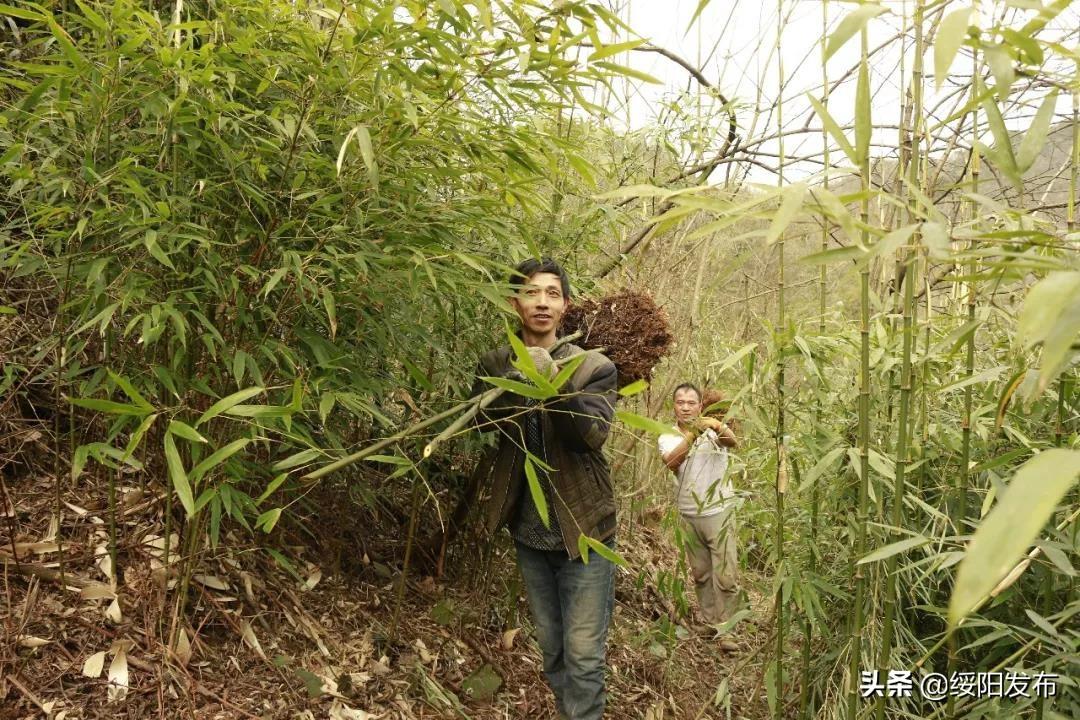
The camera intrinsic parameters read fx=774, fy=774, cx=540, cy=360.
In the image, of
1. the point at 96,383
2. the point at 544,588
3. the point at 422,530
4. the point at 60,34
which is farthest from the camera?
the point at 422,530

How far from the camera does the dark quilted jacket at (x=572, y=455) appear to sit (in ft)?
7.02

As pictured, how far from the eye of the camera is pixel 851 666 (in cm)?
169

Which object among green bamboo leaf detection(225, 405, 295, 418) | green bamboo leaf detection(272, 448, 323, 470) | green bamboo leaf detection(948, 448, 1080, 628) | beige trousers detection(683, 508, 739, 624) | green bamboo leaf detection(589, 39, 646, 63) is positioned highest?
green bamboo leaf detection(589, 39, 646, 63)

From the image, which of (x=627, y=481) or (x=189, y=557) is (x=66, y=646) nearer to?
→ (x=189, y=557)

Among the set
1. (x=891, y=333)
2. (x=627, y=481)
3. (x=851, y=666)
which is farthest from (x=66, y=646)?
(x=627, y=481)

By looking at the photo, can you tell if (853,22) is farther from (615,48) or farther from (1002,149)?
(615,48)

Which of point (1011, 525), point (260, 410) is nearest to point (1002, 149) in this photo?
point (1011, 525)

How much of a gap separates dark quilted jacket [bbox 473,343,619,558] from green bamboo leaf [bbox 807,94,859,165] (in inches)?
46.6

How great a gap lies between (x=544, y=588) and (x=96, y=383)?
4.48ft

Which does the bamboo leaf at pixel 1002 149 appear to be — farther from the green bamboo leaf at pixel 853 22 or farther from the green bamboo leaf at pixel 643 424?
the green bamboo leaf at pixel 643 424

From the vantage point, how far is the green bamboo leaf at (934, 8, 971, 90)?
0.61 metres

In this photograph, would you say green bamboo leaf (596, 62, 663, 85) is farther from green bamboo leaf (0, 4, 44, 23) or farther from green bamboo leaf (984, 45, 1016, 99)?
green bamboo leaf (0, 4, 44, 23)

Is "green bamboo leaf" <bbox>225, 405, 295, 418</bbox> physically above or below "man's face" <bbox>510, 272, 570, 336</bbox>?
below

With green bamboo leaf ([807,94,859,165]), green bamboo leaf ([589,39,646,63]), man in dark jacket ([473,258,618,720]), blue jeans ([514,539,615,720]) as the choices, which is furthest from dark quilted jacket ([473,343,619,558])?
Answer: green bamboo leaf ([807,94,859,165])
